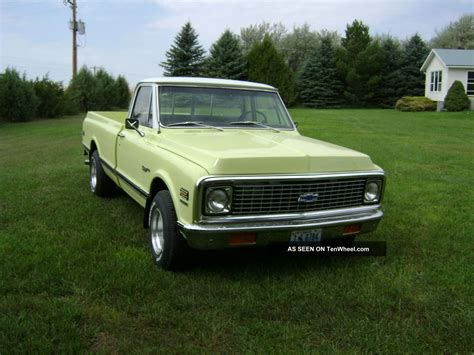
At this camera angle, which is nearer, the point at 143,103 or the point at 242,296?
the point at 242,296

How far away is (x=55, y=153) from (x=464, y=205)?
9480mm

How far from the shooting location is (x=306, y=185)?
381 centimetres

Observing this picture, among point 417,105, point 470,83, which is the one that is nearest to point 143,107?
point 417,105

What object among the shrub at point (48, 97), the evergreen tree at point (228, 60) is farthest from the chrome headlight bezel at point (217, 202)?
the evergreen tree at point (228, 60)

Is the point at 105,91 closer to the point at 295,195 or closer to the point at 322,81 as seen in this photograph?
the point at 322,81

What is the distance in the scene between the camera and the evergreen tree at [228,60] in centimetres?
3978

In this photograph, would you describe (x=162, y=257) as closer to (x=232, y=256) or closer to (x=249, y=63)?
(x=232, y=256)

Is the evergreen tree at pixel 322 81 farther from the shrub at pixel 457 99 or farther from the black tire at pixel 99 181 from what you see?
the black tire at pixel 99 181

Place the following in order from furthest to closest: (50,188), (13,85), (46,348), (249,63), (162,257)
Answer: (249,63) → (13,85) → (50,188) → (162,257) → (46,348)

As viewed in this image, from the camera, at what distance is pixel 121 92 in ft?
106

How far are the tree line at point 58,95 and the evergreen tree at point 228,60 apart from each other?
364 inches

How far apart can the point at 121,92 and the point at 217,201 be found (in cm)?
3047

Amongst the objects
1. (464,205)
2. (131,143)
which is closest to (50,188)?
(131,143)

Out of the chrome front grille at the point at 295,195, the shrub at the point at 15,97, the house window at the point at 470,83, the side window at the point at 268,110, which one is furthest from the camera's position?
the house window at the point at 470,83
